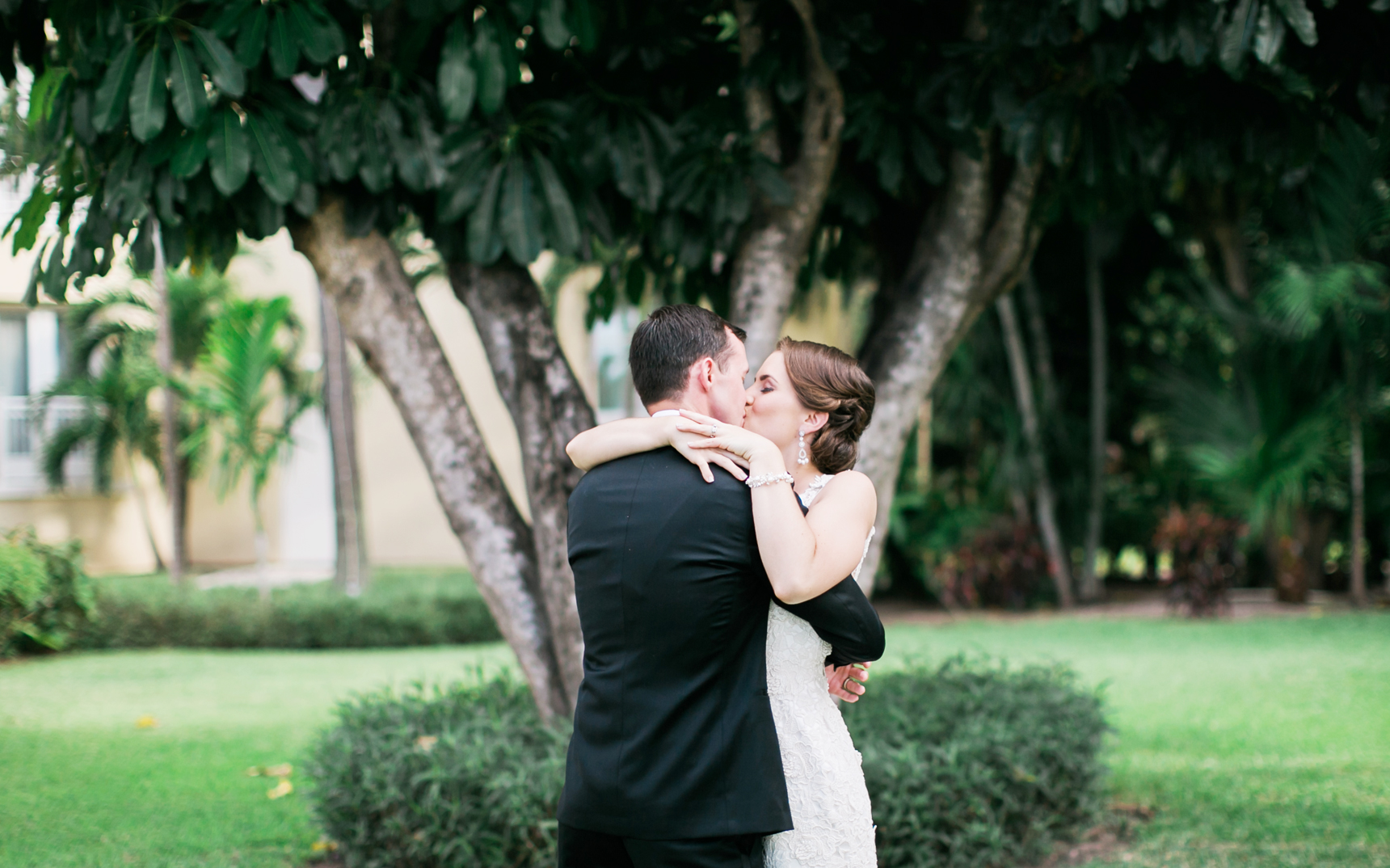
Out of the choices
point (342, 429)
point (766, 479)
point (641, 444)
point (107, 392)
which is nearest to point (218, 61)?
point (641, 444)

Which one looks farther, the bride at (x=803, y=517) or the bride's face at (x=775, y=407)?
the bride's face at (x=775, y=407)

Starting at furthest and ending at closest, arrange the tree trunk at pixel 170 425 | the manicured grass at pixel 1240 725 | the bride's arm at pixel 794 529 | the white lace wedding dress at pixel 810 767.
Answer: the tree trunk at pixel 170 425 → the manicured grass at pixel 1240 725 → the white lace wedding dress at pixel 810 767 → the bride's arm at pixel 794 529

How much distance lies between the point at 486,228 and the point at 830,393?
182cm

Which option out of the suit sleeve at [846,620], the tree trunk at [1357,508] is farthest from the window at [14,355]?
the suit sleeve at [846,620]

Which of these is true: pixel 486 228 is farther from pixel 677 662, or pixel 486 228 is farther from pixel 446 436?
pixel 677 662

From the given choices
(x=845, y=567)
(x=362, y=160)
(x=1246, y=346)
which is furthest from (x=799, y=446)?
(x=1246, y=346)

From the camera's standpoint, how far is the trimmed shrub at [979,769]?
4.12m

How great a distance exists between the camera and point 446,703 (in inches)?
198

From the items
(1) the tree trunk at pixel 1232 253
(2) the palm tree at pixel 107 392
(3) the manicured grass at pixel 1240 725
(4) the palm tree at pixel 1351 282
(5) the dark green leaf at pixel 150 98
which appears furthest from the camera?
(2) the palm tree at pixel 107 392

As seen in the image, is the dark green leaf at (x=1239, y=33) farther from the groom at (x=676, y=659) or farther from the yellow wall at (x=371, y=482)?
the yellow wall at (x=371, y=482)

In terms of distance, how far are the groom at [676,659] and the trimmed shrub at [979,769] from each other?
2.15 metres

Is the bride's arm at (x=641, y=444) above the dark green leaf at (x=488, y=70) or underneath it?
underneath

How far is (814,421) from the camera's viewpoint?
234cm

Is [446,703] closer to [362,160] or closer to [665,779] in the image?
[362,160]
